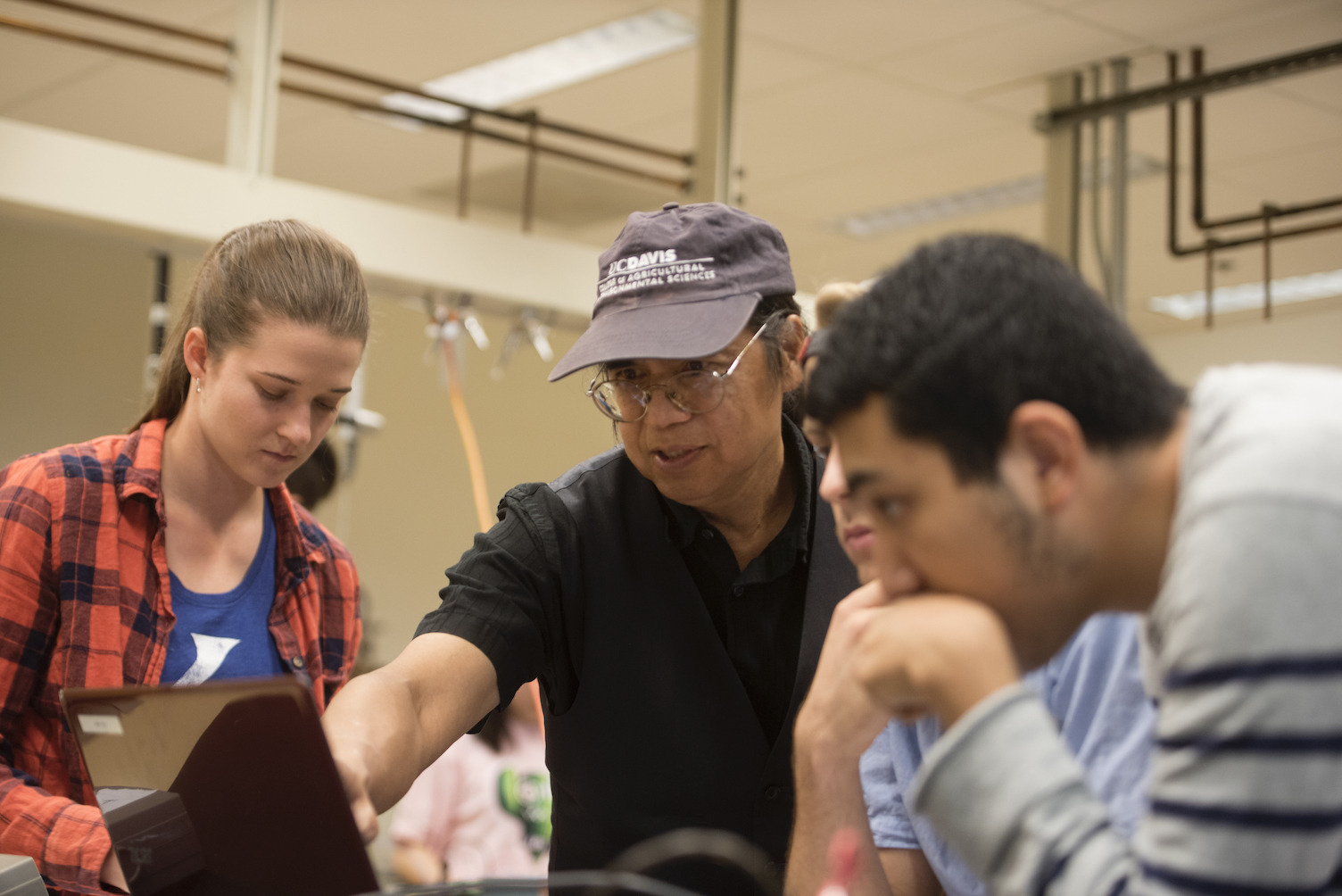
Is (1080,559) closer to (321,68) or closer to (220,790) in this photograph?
(220,790)

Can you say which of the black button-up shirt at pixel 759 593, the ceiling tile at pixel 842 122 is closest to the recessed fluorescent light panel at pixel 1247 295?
the ceiling tile at pixel 842 122

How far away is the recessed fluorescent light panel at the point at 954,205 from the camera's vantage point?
500cm

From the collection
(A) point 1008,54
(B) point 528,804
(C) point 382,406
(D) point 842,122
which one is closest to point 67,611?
(B) point 528,804

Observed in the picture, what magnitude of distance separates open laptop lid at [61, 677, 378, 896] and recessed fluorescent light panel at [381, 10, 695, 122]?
10.3ft

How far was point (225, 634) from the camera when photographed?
156 centimetres

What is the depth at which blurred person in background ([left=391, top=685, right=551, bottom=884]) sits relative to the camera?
3135mm

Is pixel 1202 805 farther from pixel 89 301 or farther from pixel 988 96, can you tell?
pixel 89 301

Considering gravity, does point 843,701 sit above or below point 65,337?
below

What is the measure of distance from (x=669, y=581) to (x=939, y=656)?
70cm

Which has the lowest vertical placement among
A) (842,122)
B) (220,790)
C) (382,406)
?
(220,790)

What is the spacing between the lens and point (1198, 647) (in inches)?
24.1

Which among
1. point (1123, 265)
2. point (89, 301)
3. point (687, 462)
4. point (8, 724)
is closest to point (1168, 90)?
point (1123, 265)

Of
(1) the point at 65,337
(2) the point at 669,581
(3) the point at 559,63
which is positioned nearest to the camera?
(2) the point at 669,581

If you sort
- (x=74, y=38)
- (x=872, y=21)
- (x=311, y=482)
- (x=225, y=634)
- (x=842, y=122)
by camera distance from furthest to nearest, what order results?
(x=842, y=122) < (x=872, y=21) < (x=74, y=38) < (x=311, y=482) < (x=225, y=634)
